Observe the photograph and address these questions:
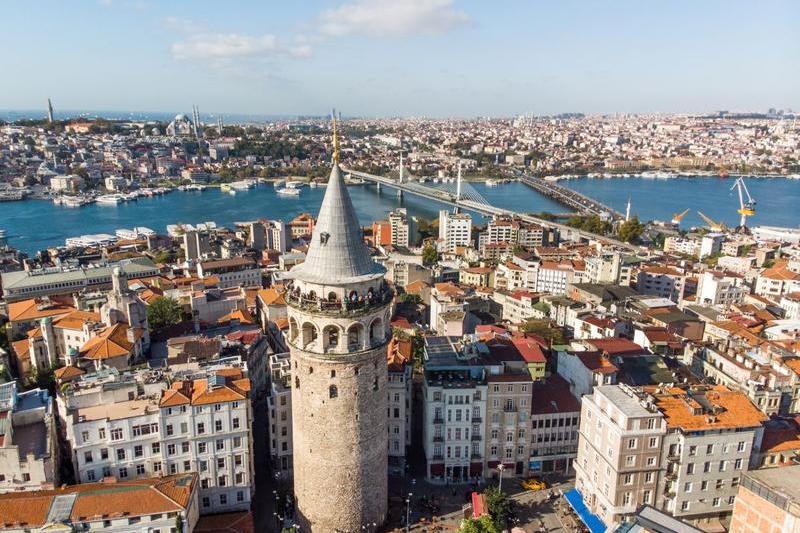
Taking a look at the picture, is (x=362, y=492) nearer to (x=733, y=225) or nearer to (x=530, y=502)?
(x=530, y=502)

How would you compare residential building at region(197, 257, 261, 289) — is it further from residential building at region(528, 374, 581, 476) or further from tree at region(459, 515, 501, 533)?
tree at region(459, 515, 501, 533)

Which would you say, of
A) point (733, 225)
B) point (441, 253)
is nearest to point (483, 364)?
point (441, 253)

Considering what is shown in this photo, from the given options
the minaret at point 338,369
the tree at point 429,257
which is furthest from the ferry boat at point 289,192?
the minaret at point 338,369

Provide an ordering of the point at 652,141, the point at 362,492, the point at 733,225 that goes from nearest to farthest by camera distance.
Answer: the point at 362,492, the point at 733,225, the point at 652,141

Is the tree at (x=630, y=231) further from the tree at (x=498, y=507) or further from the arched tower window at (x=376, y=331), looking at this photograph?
the arched tower window at (x=376, y=331)

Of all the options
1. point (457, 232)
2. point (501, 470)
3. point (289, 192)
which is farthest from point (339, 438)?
point (289, 192)

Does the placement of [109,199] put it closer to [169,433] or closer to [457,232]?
[457,232]

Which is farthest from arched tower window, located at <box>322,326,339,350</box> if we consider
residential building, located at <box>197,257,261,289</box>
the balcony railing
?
residential building, located at <box>197,257,261,289</box>
